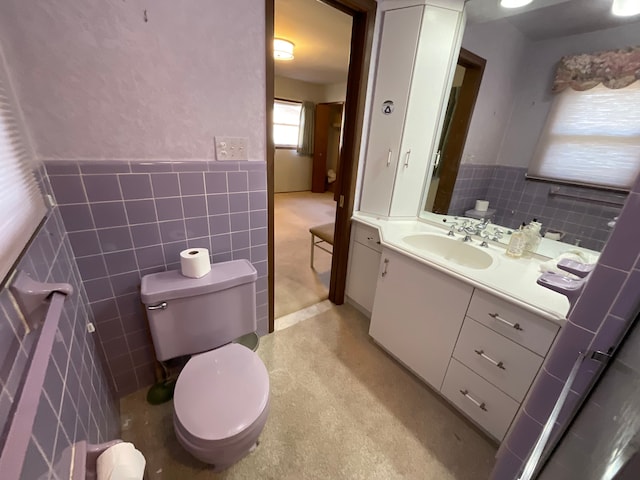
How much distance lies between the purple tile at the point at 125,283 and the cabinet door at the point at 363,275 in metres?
1.36

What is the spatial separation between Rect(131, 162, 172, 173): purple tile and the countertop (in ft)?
3.86

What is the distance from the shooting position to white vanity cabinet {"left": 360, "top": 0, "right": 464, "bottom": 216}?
1.47 metres

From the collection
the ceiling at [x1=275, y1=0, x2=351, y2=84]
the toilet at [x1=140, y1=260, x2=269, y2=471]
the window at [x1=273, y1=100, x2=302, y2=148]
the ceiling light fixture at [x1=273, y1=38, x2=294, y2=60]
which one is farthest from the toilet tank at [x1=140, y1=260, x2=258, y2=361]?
the window at [x1=273, y1=100, x2=302, y2=148]

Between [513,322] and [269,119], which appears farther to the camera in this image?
[269,119]

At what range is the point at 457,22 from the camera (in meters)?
1.49

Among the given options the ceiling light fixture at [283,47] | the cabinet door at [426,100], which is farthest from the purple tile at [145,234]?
the ceiling light fixture at [283,47]

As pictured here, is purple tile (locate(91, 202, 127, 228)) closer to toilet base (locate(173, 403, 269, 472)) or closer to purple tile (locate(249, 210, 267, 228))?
purple tile (locate(249, 210, 267, 228))

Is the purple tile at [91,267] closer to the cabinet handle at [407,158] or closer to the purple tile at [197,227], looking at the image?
the purple tile at [197,227]

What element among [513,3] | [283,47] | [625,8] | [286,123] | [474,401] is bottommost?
[474,401]

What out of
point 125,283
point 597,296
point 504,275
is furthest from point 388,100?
point 125,283

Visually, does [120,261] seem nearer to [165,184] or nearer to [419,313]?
[165,184]

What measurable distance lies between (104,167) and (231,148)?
511 mm

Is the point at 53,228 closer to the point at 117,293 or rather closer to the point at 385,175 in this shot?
the point at 117,293

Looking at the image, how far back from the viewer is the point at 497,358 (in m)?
1.13
